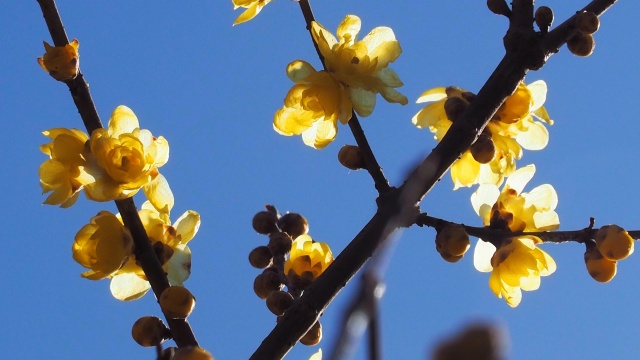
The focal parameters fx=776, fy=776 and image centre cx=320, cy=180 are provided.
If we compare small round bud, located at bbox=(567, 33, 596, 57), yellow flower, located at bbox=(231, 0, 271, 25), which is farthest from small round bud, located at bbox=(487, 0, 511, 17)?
yellow flower, located at bbox=(231, 0, 271, 25)

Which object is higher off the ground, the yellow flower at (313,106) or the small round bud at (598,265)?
the yellow flower at (313,106)

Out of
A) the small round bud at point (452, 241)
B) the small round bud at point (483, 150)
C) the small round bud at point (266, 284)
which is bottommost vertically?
the small round bud at point (452, 241)

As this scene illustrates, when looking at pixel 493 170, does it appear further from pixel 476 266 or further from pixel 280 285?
pixel 280 285

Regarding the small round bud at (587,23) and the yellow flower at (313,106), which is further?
the yellow flower at (313,106)

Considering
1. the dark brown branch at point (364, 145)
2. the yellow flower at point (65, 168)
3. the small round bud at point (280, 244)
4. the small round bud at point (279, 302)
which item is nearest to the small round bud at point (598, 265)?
the dark brown branch at point (364, 145)

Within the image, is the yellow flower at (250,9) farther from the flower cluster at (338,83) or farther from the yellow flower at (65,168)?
the yellow flower at (65,168)

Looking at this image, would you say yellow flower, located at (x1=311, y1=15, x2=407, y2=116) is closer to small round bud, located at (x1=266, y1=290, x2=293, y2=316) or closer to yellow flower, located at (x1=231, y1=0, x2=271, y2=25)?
yellow flower, located at (x1=231, y1=0, x2=271, y2=25)

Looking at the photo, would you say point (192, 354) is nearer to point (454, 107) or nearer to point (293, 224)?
point (293, 224)

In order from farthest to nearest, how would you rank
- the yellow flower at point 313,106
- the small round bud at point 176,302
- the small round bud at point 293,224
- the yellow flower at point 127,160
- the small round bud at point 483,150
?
the small round bud at point 293,224
the yellow flower at point 313,106
the small round bud at point 483,150
the yellow flower at point 127,160
the small round bud at point 176,302
